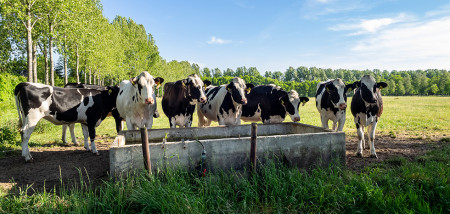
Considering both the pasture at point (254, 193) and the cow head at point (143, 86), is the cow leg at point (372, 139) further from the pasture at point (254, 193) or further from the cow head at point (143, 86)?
the cow head at point (143, 86)

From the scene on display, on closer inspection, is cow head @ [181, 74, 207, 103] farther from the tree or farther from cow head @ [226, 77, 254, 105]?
the tree

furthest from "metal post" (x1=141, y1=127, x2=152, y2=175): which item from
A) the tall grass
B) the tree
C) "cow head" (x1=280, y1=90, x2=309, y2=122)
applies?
the tree

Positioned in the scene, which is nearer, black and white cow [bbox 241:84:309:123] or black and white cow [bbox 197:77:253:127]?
black and white cow [bbox 197:77:253:127]

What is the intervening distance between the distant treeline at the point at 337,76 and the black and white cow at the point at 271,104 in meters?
95.0

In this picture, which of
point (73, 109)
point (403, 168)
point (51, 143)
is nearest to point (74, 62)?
point (51, 143)

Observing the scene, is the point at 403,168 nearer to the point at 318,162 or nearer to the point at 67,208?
the point at 318,162

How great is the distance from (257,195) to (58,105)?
6.09 meters

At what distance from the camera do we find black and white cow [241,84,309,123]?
27.2 feet

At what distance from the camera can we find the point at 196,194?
4.39 m

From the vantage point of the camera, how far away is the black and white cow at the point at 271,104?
8.28m

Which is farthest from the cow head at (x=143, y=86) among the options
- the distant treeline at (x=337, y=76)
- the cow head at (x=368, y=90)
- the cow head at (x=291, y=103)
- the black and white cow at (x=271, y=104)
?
the distant treeline at (x=337, y=76)

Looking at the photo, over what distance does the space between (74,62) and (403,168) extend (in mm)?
25831

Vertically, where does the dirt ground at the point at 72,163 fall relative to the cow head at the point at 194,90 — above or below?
below

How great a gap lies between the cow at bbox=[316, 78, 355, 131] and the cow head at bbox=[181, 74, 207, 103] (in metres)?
3.52
